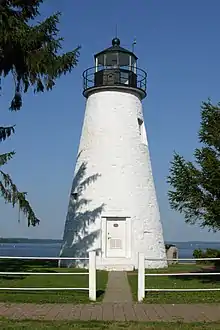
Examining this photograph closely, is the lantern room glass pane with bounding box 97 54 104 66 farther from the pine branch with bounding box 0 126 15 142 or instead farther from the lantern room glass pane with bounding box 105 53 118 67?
the pine branch with bounding box 0 126 15 142

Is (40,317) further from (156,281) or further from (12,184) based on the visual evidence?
(12,184)

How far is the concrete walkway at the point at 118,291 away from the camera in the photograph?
12.1 meters

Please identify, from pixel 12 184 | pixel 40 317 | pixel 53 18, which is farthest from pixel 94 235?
pixel 40 317

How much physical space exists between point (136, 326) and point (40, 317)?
205 cm

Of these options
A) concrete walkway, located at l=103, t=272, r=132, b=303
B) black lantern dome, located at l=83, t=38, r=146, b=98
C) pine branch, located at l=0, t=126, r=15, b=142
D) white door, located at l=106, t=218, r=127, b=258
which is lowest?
concrete walkway, located at l=103, t=272, r=132, b=303

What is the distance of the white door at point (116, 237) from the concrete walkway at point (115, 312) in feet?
37.8

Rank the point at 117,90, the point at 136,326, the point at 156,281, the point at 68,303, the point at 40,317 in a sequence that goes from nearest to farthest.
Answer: the point at 136,326, the point at 40,317, the point at 68,303, the point at 156,281, the point at 117,90

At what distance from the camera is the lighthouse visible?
75.3 feet

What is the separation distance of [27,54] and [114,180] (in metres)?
9.05

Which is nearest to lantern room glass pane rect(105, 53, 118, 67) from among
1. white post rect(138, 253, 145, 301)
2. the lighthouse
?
the lighthouse

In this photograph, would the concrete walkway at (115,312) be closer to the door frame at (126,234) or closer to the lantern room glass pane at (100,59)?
the door frame at (126,234)

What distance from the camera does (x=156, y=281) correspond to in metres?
16.3

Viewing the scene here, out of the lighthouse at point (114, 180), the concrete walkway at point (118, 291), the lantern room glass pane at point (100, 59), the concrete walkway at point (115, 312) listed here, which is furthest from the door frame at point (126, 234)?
the concrete walkway at point (115, 312)

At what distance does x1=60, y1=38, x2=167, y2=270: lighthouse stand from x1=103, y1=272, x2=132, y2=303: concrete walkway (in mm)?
4748
